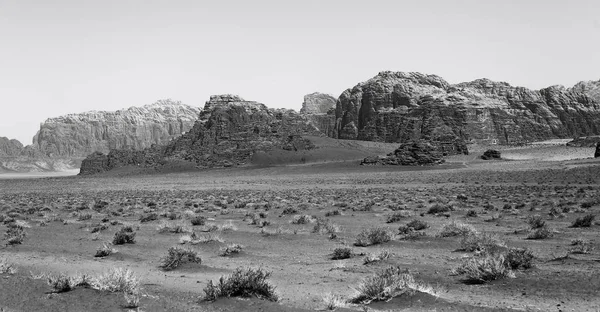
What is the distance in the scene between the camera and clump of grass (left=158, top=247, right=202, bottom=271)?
455 inches

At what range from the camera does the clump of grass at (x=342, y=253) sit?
41.1 ft

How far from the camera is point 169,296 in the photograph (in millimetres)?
8812

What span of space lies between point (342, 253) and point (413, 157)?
293 ft

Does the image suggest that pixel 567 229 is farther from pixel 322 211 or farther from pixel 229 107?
pixel 229 107

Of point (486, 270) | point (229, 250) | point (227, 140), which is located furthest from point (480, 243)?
point (227, 140)

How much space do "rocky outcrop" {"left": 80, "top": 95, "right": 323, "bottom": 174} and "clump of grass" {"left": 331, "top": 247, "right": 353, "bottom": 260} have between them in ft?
370

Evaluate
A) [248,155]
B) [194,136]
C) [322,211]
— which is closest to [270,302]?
[322,211]

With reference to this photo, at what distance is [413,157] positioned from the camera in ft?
324

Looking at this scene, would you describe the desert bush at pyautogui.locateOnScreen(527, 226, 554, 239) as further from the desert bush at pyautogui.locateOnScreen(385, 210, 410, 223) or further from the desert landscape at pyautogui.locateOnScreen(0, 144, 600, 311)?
the desert bush at pyautogui.locateOnScreen(385, 210, 410, 223)

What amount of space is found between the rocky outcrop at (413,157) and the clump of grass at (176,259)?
88.5m

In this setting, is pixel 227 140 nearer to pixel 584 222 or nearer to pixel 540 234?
pixel 584 222

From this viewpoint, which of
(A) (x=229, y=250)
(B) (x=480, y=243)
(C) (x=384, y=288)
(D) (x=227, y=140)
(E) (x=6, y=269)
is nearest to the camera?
(C) (x=384, y=288)

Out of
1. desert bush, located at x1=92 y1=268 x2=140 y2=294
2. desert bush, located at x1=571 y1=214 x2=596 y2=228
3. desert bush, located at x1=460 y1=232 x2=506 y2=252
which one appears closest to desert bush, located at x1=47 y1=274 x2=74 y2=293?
desert bush, located at x1=92 y1=268 x2=140 y2=294

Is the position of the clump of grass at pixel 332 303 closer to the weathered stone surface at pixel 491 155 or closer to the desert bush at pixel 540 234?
the desert bush at pixel 540 234
